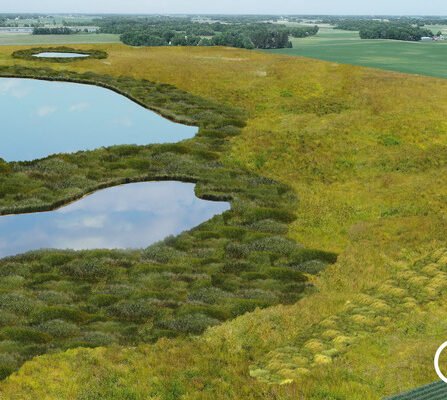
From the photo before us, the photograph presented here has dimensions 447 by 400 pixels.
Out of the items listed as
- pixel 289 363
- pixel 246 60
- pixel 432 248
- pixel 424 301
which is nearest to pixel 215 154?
pixel 432 248

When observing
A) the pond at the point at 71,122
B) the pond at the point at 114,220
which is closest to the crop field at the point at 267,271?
the pond at the point at 114,220

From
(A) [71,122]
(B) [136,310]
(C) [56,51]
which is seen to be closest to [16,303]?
(B) [136,310]

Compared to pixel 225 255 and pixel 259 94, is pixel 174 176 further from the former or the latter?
pixel 259 94

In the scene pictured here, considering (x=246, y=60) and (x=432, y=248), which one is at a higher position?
(x=246, y=60)

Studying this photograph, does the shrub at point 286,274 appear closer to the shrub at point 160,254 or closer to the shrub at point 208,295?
the shrub at point 208,295

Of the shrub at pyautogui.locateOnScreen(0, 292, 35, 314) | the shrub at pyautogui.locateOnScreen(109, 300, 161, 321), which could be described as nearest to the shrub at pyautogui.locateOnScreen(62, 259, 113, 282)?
the shrub at pyautogui.locateOnScreen(0, 292, 35, 314)

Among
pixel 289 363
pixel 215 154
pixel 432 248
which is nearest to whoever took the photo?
pixel 289 363

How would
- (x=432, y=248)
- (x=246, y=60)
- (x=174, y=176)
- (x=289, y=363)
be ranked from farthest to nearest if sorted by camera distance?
(x=246, y=60) → (x=174, y=176) → (x=432, y=248) → (x=289, y=363)

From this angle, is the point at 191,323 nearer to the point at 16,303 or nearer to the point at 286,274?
the point at 286,274
